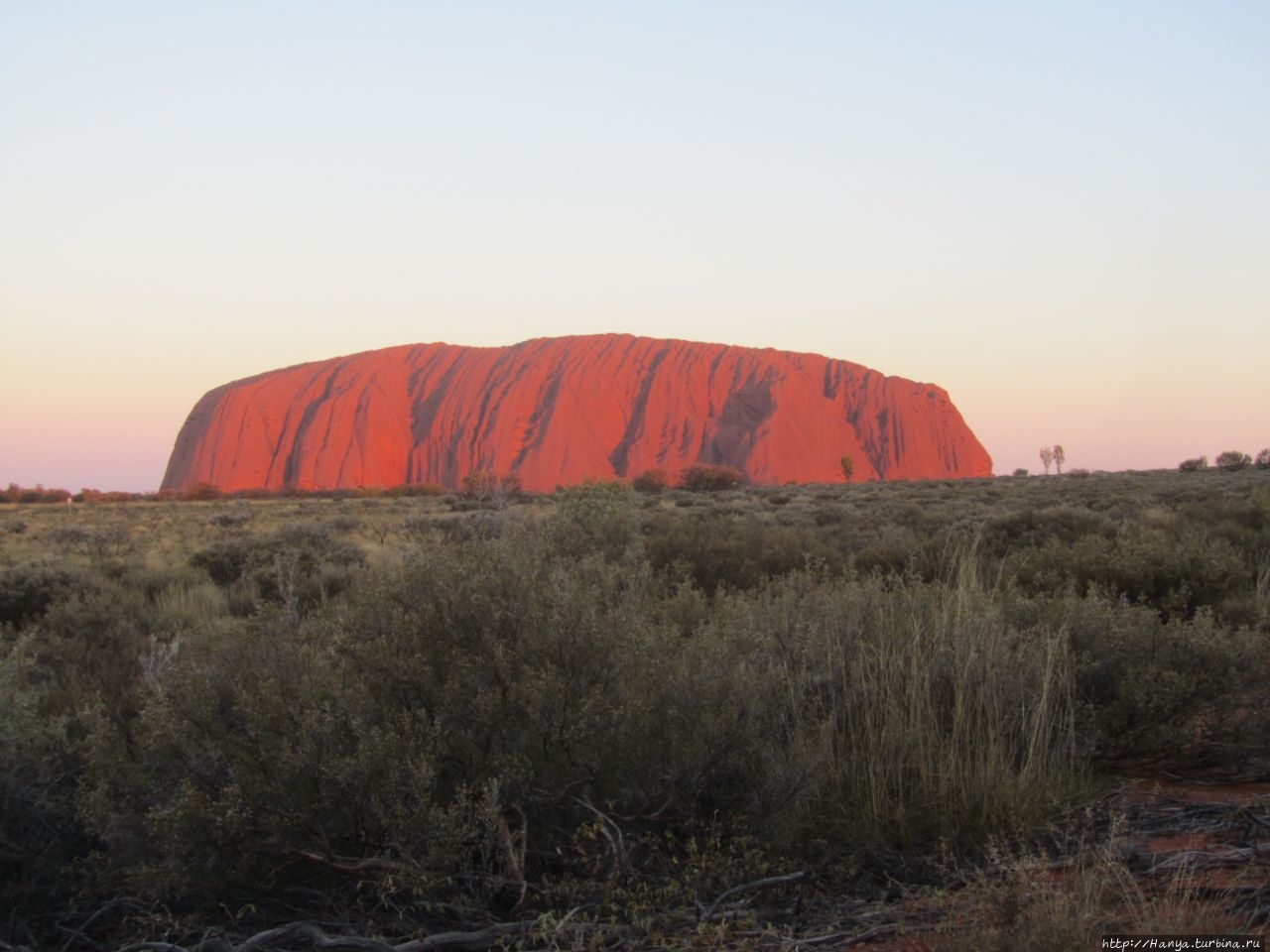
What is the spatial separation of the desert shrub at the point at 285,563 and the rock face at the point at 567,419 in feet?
172

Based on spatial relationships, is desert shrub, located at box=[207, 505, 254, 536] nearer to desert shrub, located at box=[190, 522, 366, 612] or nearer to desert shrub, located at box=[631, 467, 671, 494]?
desert shrub, located at box=[190, 522, 366, 612]

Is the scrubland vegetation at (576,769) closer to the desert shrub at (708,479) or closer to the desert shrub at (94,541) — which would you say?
the desert shrub at (94,541)

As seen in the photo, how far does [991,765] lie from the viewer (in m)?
3.83

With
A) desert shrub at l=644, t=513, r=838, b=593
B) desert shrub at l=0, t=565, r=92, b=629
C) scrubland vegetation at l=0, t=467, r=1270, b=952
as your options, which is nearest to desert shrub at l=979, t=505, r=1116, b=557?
desert shrub at l=644, t=513, r=838, b=593

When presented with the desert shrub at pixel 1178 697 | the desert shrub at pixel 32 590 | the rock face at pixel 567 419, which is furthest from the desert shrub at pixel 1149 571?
the rock face at pixel 567 419

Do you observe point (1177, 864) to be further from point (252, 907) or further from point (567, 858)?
point (252, 907)

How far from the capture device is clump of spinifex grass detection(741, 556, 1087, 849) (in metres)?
3.67

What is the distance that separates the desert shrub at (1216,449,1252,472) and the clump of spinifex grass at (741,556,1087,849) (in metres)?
50.8

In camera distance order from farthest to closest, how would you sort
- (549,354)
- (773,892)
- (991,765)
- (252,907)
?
(549,354) < (991,765) < (773,892) < (252,907)

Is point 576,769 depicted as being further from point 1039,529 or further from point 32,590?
point 1039,529

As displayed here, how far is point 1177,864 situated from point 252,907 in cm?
300

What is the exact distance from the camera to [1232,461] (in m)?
51.2

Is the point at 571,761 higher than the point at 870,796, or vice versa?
the point at 571,761

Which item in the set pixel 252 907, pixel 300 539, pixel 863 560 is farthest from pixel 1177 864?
pixel 300 539
